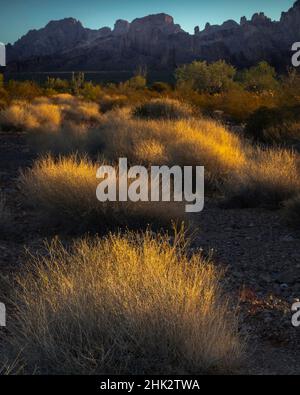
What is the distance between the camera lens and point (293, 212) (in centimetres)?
959

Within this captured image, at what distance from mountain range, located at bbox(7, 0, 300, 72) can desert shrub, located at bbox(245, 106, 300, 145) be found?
52.7m

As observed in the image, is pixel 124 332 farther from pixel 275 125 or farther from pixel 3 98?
pixel 3 98

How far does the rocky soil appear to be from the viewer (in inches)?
201

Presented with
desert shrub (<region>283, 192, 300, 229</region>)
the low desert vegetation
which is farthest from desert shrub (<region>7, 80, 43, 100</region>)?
desert shrub (<region>283, 192, 300, 229</region>)

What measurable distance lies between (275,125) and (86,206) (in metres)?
12.1

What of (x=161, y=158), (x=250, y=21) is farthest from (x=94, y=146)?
(x=250, y=21)

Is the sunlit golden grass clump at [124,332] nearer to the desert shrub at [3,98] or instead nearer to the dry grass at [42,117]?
the dry grass at [42,117]

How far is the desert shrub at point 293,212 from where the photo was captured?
9414mm

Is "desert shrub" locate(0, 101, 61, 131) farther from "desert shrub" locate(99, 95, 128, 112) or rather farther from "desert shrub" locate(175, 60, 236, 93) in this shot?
"desert shrub" locate(175, 60, 236, 93)

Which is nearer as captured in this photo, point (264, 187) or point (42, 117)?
point (264, 187)

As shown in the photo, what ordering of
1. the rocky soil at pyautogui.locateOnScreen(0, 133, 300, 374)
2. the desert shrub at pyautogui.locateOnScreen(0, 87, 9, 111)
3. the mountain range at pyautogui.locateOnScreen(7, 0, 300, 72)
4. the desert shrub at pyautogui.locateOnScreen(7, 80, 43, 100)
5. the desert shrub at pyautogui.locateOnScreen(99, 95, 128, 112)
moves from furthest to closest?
the mountain range at pyautogui.locateOnScreen(7, 0, 300, 72), the desert shrub at pyautogui.locateOnScreen(7, 80, 43, 100), the desert shrub at pyautogui.locateOnScreen(99, 95, 128, 112), the desert shrub at pyautogui.locateOnScreen(0, 87, 9, 111), the rocky soil at pyautogui.locateOnScreen(0, 133, 300, 374)

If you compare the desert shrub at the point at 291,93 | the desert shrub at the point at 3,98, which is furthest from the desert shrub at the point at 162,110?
the desert shrub at the point at 3,98

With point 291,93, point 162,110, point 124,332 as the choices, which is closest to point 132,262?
point 124,332

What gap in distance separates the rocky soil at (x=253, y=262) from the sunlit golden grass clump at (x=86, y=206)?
0.39 m
